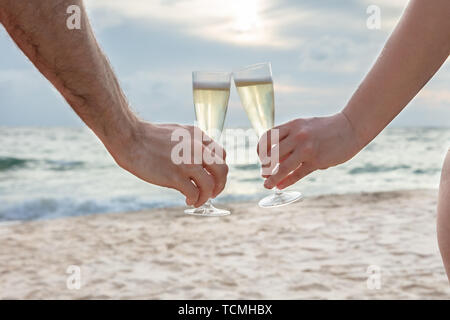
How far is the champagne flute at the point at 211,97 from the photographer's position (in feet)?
6.40

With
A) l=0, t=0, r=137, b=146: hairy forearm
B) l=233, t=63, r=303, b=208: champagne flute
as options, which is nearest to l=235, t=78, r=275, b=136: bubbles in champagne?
l=233, t=63, r=303, b=208: champagne flute

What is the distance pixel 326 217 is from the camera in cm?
813

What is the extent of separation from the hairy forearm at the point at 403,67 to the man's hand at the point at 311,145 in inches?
1.7

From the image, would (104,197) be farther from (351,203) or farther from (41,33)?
(41,33)

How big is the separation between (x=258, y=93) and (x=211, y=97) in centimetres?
16

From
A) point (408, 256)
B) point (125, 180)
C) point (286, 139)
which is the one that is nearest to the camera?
point (286, 139)

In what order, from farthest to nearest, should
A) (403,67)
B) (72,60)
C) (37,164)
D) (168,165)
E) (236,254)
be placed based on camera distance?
(37,164) → (236,254) → (168,165) → (72,60) → (403,67)

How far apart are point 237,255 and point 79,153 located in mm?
13333

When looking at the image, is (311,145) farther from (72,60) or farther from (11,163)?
(11,163)

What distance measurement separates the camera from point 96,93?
1.96 metres

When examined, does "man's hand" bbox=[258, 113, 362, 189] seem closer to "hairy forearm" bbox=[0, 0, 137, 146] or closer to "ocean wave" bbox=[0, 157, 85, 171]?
"hairy forearm" bbox=[0, 0, 137, 146]

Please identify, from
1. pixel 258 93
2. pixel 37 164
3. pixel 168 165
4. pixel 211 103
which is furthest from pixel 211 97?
pixel 37 164

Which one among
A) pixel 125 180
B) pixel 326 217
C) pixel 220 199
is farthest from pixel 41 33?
pixel 125 180

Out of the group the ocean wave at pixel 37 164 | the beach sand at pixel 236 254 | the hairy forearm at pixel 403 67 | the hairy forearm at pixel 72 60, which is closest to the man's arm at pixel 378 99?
the hairy forearm at pixel 403 67
